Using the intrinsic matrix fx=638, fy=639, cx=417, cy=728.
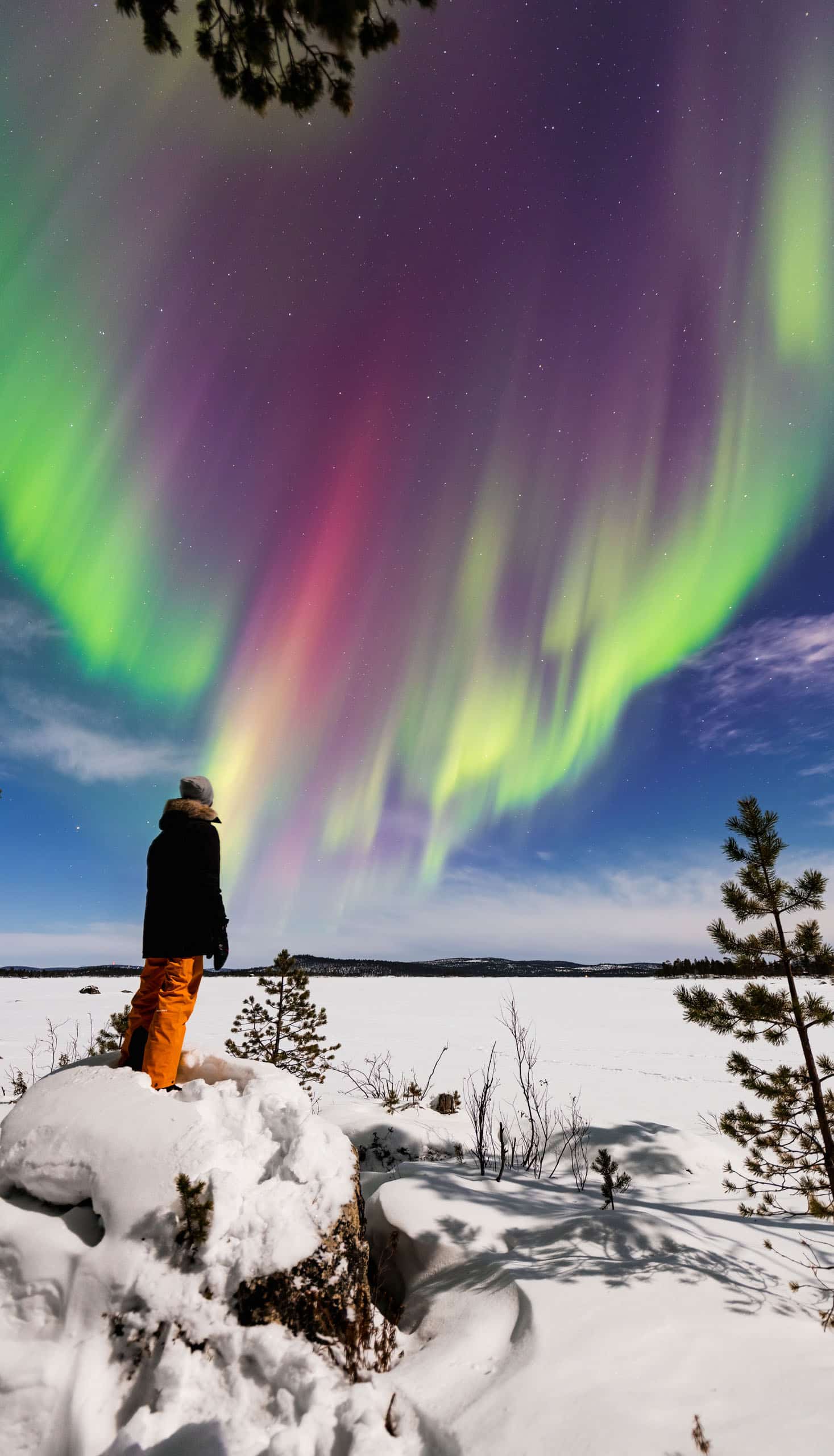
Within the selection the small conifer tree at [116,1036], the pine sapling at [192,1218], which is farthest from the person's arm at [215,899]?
the small conifer tree at [116,1036]

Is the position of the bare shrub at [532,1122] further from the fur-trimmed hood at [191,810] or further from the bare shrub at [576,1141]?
the fur-trimmed hood at [191,810]

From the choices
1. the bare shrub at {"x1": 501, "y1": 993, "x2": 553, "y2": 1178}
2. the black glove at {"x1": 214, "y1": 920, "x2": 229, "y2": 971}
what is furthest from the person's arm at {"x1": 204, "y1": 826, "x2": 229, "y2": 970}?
the bare shrub at {"x1": 501, "y1": 993, "x2": 553, "y2": 1178}

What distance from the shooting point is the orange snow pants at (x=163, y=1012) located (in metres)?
4.43

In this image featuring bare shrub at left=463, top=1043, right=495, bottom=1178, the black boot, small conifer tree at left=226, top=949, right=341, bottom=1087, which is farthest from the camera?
small conifer tree at left=226, top=949, right=341, bottom=1087

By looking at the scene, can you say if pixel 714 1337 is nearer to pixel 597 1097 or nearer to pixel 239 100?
pixel 239 100

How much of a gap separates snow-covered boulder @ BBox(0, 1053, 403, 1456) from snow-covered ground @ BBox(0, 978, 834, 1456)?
3.4 inches

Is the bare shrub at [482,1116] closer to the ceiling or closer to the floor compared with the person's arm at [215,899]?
closer to the floor

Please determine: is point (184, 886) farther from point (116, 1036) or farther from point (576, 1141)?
point (116, 1036)

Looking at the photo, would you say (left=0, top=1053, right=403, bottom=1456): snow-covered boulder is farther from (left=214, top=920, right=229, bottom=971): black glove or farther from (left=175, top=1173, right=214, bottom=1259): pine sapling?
(left=214, top=920, right=229, bottom=971): black glove

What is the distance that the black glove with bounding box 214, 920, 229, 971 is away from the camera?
190 inches

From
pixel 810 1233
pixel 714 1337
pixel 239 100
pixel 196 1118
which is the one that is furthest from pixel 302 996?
pixel 239 100

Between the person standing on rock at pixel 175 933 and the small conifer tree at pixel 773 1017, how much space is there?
3.99 m

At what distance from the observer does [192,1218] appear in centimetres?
343

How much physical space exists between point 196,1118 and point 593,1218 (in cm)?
283
